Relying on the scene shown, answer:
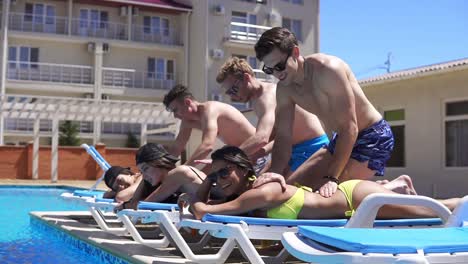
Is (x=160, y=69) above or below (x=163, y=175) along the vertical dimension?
above

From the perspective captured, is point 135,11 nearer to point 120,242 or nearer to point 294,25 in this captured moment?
point 294,25

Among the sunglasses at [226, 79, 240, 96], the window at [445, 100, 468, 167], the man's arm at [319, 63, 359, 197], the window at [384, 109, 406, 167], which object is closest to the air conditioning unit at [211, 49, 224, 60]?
the window at [384, 109, 406, 167]

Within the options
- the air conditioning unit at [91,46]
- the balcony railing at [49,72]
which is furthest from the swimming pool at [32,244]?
the air conditioning unit at [91,46]

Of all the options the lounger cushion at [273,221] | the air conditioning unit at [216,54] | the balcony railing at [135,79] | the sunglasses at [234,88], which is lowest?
the lounger cushion at [273,221]

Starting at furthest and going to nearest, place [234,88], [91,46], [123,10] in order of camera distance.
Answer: [123,10]
[91,46]
[234,88]

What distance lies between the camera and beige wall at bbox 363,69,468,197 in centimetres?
1470

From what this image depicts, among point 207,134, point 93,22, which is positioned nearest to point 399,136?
point 207,134

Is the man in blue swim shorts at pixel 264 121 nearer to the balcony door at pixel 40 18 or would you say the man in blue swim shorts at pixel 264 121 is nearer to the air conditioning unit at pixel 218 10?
the air conditioning unit at pixel 218 10

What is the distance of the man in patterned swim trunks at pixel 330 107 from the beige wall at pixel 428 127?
11055 millimetres

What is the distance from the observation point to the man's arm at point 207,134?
578cm

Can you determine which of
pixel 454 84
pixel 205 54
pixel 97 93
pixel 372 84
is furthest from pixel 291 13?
pixel 454 84

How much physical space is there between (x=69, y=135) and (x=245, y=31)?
1194 centimetres

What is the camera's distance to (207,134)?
229 inches

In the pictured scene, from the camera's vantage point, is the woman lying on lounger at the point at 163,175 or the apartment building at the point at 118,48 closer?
the woman lying on lounger at the point at 163,175
